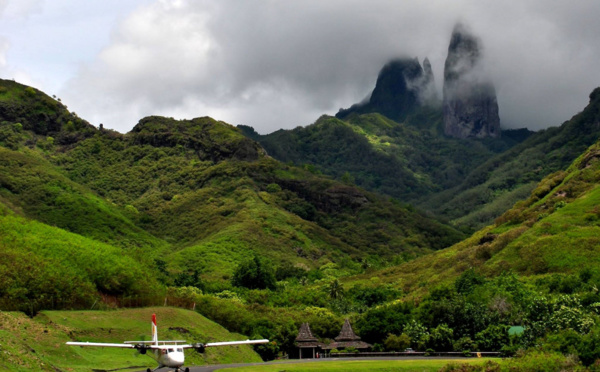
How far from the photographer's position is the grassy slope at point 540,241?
10856 centimetres

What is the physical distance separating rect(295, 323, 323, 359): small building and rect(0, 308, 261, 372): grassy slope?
1212 centimetres

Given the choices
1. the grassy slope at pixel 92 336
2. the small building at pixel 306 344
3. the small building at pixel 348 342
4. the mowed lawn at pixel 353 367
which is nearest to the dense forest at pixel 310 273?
the small building at pixel 348 342

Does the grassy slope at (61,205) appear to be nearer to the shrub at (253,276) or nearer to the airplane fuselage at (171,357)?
the shrub at (253,276)

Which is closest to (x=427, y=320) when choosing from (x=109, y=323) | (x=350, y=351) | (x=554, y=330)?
(x=350, y=351)

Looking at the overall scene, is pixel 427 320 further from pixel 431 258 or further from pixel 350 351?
pixel 431 258

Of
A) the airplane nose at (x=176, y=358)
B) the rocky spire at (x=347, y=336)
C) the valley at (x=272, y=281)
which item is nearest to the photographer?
the airplane nose at (x=176, y=358)

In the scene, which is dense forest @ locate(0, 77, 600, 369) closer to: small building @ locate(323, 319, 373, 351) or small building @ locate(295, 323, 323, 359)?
small building @ locate(323, 319, 373, 351)

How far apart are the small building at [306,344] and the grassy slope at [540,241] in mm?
37341

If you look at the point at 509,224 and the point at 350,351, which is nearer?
the point at 350,351

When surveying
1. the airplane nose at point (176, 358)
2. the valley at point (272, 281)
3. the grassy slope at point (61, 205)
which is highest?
the grassy slope at point (61, 205)

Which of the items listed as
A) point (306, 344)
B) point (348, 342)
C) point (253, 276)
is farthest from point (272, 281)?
point (348, 342)

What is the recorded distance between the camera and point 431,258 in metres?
164

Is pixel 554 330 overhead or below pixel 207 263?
below

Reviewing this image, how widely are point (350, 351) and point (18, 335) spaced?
47.4 meters
